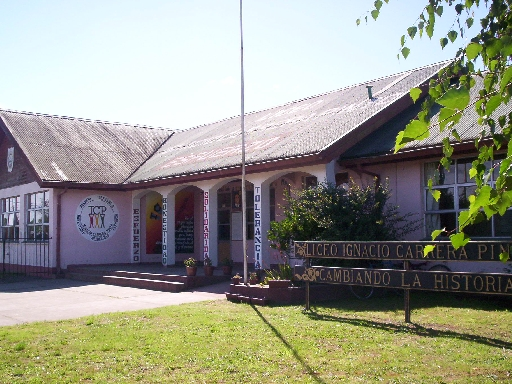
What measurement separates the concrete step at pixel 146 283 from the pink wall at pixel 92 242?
3.26m

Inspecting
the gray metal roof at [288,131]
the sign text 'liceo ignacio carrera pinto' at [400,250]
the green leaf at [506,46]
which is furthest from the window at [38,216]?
the green leaf at [506,46]

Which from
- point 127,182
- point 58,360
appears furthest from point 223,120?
point 58,360

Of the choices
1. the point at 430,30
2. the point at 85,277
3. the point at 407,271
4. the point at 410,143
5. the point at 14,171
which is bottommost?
the point at 85,277

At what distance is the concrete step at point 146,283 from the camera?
48.7ft

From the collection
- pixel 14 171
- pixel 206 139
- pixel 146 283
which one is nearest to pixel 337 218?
pixel 146 283

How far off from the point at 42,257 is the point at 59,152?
151 inches

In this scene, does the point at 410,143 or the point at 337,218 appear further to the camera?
the point at 410,143

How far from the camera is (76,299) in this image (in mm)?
13672

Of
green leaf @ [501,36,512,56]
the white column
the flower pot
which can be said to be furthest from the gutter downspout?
green leaf @ [501,36,512,56]

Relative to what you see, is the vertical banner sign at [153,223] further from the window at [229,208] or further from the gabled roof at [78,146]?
the window at [229,208]

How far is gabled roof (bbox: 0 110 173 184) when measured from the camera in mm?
20594

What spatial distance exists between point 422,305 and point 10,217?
729 inches

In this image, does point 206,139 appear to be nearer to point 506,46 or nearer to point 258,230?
point 258,230

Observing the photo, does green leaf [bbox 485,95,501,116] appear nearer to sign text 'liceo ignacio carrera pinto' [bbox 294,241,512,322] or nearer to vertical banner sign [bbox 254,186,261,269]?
sign text 'liceo ignacio carrera pinto' [bbox 294,241,512,322]
